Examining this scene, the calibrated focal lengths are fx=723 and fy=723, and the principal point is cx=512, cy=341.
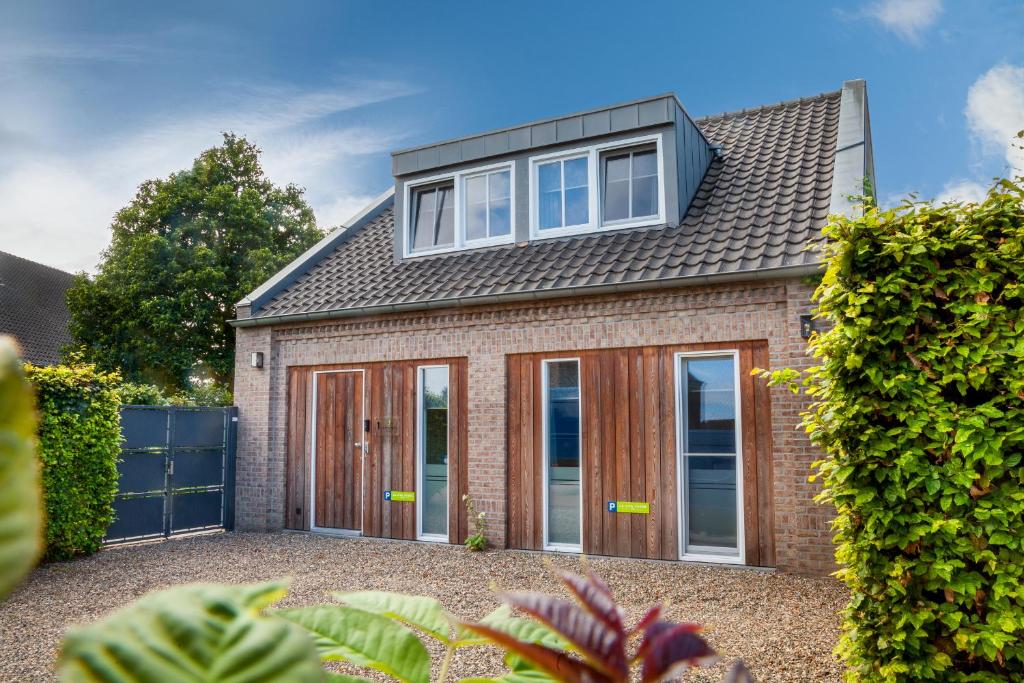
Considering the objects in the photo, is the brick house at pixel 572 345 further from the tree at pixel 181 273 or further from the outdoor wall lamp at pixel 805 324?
the tree at pixel 181 273

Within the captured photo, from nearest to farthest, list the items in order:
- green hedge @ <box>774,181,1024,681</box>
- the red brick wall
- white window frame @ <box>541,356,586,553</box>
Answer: green hedge @ <box>774,181,1024,681</box> → the red brick wall → white window frame @ <box>541,356,586,553</box>

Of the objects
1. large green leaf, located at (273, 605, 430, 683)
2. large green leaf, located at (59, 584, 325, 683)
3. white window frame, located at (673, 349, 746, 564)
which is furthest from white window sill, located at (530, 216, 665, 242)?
large green leaf, located at (59, 584, 325, 683)

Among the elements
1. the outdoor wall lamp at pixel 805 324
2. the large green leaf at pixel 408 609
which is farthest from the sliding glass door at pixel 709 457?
the large green leaf at pixel 408 609

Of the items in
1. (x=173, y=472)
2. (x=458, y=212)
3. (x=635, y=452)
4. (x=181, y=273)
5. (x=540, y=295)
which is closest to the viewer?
(x=635, y=452)

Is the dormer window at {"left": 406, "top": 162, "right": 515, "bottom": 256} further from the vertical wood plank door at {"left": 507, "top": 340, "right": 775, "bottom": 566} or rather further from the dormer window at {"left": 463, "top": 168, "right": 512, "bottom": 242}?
the vertical wood plank door at {"left": 507, "top": 340, "right": 775, "bottom": 566}

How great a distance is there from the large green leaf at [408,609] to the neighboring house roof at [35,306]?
24.8 meters

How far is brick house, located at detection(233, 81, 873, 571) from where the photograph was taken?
7.99m

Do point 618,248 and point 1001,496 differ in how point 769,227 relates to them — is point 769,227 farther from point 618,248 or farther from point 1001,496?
point 1001,496

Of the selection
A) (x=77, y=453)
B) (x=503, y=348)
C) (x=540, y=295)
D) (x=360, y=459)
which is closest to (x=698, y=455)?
(x=540, y=295)

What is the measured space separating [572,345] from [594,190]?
7.57 ft

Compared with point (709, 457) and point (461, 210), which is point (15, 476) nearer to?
point (709, 457)

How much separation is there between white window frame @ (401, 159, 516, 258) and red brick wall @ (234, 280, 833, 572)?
1.41 meters

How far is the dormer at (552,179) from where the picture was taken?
9.46 m

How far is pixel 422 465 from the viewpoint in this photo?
32.2 ft
